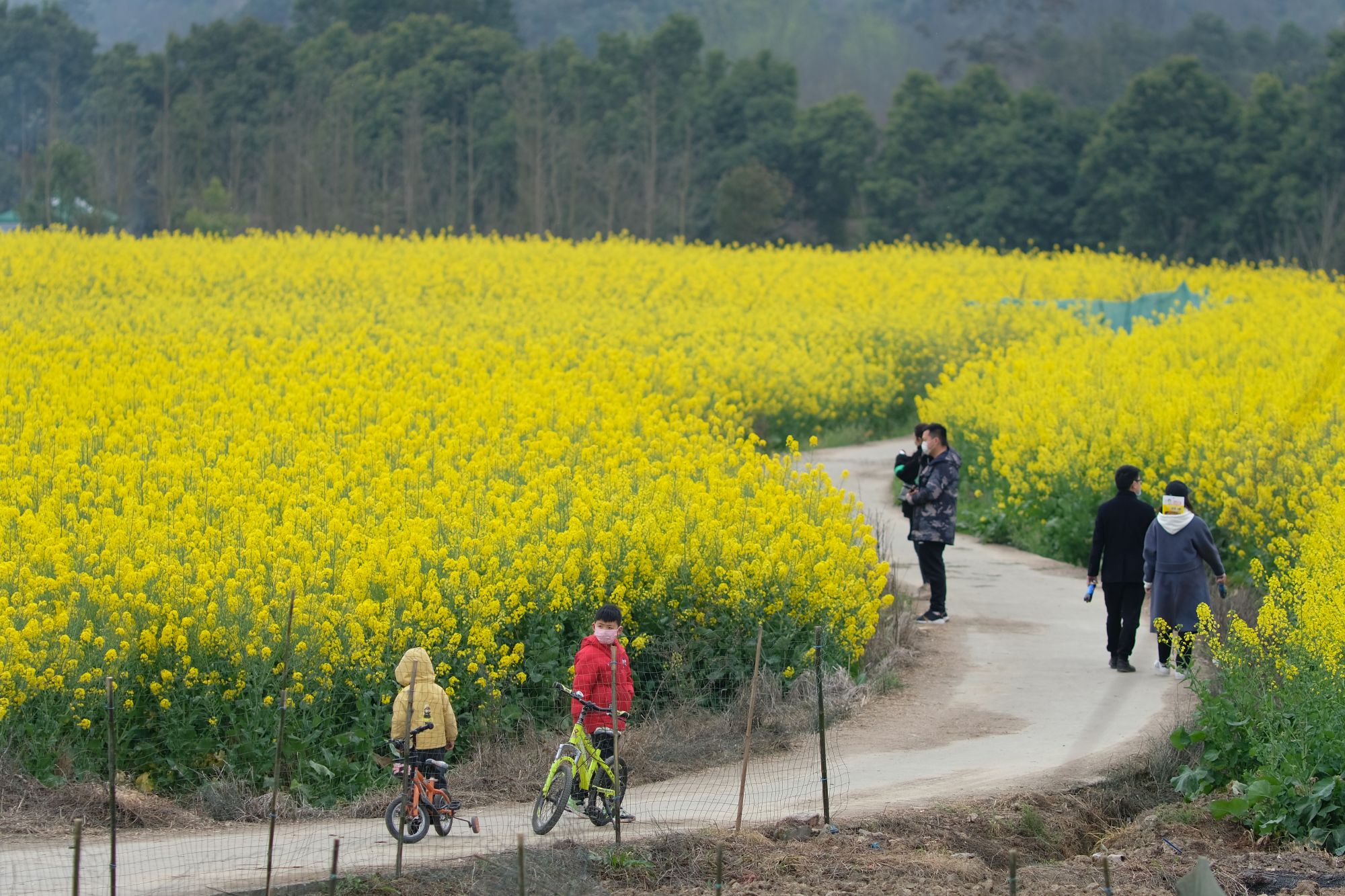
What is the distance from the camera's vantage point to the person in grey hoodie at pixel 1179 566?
39.9 ft

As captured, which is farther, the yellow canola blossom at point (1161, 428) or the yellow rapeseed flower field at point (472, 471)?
the yellow canola blossom at point (1161, 428)

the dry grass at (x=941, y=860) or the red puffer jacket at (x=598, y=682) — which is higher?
the red puffer jacket at (x=598, y=682)

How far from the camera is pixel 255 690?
32.6ft

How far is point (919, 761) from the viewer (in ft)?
35.6

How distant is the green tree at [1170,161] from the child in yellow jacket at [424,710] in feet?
156

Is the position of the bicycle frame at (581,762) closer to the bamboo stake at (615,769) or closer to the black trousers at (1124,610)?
the bamboo stake at (615,769)

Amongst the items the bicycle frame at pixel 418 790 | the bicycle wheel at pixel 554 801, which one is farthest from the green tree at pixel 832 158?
the bicycle frame at pixel 418 790

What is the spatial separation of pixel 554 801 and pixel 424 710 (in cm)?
Answer: 83

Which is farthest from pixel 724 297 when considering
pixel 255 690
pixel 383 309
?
pixel 255 690

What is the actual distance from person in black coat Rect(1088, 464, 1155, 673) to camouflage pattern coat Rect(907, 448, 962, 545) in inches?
57.9

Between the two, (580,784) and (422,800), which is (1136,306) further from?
(422,800)

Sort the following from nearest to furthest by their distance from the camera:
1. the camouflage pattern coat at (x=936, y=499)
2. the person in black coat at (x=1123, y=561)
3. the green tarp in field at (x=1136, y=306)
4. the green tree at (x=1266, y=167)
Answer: the person in black coat at (x=1123, y=561)
the camouflage pattern coat at (x=936, y=499)
the green tarp in field at (x=1136, y=306)
the green tree at (x=1266, y=167)

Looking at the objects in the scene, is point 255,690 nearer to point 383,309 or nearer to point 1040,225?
point 383,309

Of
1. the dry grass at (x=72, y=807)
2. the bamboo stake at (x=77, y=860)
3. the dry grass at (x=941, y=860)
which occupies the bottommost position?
the dry grass at (x=72, y=807)
